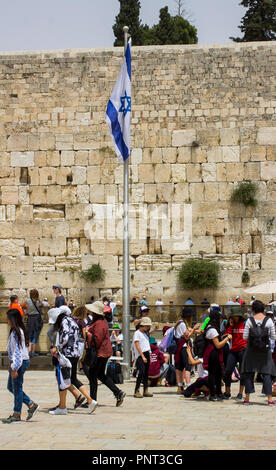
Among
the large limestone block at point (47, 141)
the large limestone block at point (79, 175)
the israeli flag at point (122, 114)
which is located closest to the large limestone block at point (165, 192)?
the large limestone block at point (79, 175)

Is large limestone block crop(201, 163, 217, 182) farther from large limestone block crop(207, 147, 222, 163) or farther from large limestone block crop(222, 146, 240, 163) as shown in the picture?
large limestone block crop(222, 146, 240, 163)

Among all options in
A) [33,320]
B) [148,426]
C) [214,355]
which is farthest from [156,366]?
[148,426]

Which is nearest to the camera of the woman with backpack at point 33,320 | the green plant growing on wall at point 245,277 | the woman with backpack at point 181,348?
the woman with backpack at point 181,348

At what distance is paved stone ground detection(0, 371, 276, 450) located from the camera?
6957 millimetres

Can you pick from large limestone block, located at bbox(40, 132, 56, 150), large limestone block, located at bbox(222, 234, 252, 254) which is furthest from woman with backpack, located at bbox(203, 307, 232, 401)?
large limestone block, located at bbox(40, 132, 56, 150)

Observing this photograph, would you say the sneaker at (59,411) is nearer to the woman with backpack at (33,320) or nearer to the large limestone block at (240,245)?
the woman with backpack at (33,320)

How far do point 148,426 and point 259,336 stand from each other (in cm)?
242

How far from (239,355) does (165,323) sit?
20.7ft

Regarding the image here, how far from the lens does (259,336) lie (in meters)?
9.95

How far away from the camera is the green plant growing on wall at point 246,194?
20125 millimetres

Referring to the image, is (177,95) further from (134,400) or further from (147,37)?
(147,37)

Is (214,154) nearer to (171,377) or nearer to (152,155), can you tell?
(152,155)

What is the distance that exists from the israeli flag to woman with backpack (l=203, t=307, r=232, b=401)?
4.24 metres

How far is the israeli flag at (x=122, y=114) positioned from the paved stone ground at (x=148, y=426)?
4672mm
